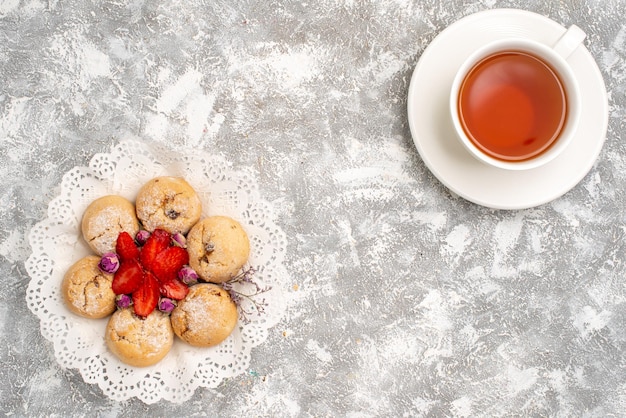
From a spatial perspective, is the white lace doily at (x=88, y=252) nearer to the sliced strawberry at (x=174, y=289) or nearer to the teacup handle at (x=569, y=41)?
the sliced strawberry at (x=174, y=289)

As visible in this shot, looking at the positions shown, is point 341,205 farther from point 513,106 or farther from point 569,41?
point 569,41

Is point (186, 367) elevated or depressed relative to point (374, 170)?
depressed

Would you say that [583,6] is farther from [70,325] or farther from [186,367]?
[70,325]

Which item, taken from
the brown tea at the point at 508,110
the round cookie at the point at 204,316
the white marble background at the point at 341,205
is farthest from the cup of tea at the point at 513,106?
the round cookie at the point at 204,316

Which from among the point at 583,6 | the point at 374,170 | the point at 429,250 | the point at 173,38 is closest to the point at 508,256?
the point at 429,250

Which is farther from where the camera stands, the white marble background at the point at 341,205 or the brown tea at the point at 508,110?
the white marble background at the point at 341,205

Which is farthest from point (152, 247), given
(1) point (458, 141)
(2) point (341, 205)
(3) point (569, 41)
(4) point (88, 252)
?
(3) point (569, 41)
